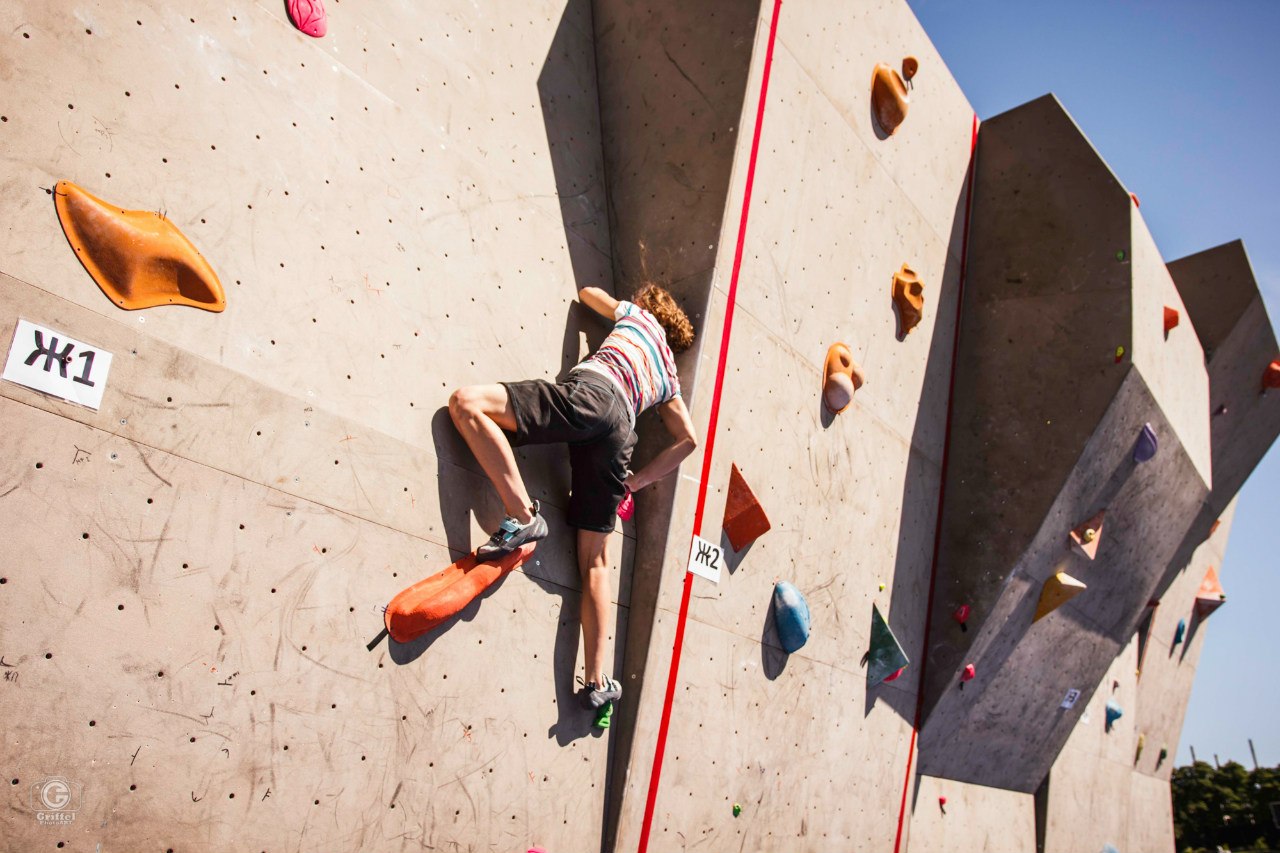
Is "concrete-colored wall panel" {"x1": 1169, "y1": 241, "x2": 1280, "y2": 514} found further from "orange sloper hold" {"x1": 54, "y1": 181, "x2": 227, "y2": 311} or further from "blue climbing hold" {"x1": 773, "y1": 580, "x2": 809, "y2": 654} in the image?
"orange sloper hold" {"x1": 54, "y1": 181, "x2": 227, "y2": 311}

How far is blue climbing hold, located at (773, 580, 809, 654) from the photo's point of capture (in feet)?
12.1

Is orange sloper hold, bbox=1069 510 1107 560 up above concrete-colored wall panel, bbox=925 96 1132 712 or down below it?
below

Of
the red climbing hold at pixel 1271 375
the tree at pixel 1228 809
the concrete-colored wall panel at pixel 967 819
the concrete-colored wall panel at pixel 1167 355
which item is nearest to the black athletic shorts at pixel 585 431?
the concrete-colored wall panel at pixel 967 819

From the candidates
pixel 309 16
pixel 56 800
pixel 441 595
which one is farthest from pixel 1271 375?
pixel 56 800

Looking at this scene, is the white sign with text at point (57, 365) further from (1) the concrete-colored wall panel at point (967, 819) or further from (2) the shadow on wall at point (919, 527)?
(1) the concrete-colored wall panel at point (967, 819)

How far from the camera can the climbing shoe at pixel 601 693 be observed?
9.67ft

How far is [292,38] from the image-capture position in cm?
272

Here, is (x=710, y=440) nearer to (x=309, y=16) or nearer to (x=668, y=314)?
(x=668, y=314)

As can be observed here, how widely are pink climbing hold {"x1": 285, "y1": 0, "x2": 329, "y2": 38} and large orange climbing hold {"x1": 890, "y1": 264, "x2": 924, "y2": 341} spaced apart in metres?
3.02

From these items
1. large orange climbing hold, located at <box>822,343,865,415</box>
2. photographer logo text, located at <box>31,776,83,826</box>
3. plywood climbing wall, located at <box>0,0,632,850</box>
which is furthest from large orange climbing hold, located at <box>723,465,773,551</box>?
photographer logo text, located at <box>31,776,83,826</box>

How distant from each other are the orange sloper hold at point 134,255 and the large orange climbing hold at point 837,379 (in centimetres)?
264

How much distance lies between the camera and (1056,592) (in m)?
5.29

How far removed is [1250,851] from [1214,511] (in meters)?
14.9

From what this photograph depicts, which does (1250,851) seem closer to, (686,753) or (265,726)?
(686,753)
